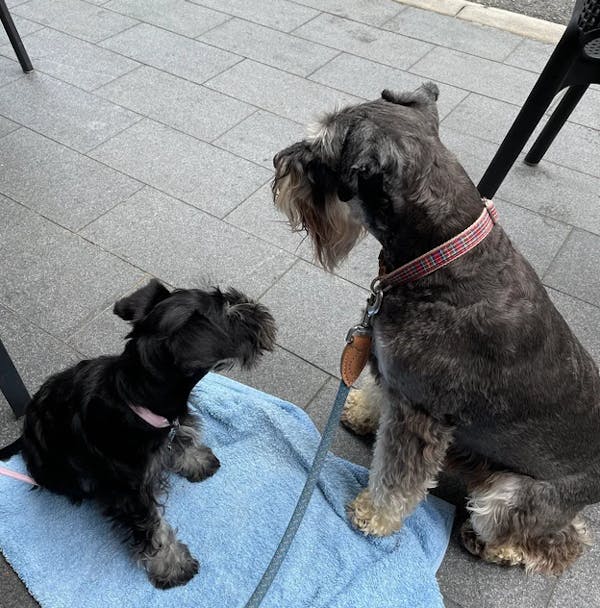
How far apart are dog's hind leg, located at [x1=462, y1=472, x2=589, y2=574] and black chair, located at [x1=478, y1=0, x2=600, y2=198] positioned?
2.33 m

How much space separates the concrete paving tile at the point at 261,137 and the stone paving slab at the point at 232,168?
0.06ft

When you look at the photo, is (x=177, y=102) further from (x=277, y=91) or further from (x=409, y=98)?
(x=409, y=98)

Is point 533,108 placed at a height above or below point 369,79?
above

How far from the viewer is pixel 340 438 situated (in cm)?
332

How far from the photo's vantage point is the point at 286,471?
3.04m

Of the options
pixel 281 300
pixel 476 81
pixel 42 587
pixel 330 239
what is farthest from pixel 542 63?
pixel 42 587

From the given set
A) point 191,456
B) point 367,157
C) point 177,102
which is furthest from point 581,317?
point 177,102

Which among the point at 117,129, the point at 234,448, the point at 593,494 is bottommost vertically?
the point at 117,129

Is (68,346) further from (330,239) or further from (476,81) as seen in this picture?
(476,81)

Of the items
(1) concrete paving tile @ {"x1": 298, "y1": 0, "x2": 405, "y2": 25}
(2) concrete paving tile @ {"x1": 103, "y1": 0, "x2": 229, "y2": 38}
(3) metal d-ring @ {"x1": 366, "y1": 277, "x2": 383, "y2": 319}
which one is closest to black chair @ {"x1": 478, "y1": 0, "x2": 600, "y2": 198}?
(3) metal d-ring @ {"x1": 366, "y1": 277, "x2": 383, "y2": 319}

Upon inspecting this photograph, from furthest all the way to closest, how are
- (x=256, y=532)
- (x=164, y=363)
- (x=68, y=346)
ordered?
(x=68, y=346), (x=256, y=532), (x=164, y=363)

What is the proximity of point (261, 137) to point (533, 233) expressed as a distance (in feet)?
8.09

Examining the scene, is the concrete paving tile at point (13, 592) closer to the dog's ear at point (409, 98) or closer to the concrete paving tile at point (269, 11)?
the dog's ear at point (409, 98)

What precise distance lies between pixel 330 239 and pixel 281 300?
134 cm
